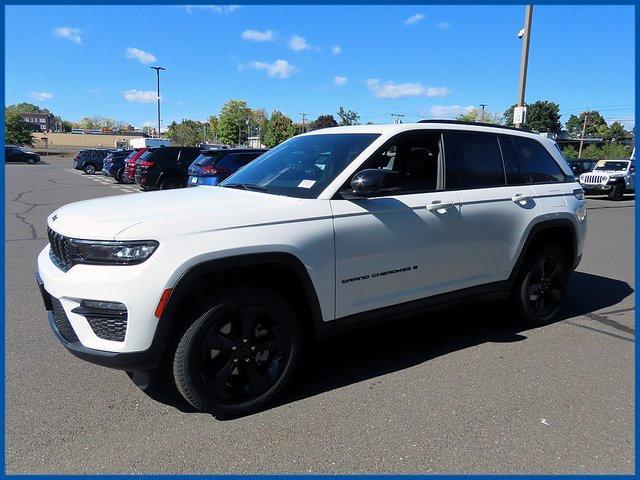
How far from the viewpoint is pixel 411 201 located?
3875 mm

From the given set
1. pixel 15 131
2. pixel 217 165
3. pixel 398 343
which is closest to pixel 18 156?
pixel 15 131

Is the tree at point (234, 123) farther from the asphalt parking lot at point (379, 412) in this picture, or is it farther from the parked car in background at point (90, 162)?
the asphalt parking lot at point (379, 412)

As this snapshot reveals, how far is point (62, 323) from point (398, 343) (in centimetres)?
272

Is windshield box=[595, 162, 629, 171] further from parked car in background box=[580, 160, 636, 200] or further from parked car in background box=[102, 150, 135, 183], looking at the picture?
parked car in background box=[102, 150, 135, 183]

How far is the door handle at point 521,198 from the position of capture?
14.9ft

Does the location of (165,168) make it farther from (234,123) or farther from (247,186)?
(234,123)

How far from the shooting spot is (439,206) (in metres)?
4.00

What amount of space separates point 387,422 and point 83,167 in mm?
35979

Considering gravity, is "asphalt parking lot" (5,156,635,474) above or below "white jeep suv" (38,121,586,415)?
below

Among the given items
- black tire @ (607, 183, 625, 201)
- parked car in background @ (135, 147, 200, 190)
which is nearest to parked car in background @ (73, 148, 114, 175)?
parked car in background @ (135, 147, 200, 190)

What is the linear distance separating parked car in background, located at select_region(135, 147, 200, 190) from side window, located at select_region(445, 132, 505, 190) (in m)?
14.6

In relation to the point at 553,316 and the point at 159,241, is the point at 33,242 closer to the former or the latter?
the point at 159,241

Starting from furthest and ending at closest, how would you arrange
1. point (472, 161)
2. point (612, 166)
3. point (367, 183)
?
point (612, 166) → point (472, 161) → point (367, 183)

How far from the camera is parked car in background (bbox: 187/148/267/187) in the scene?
12352 mm
